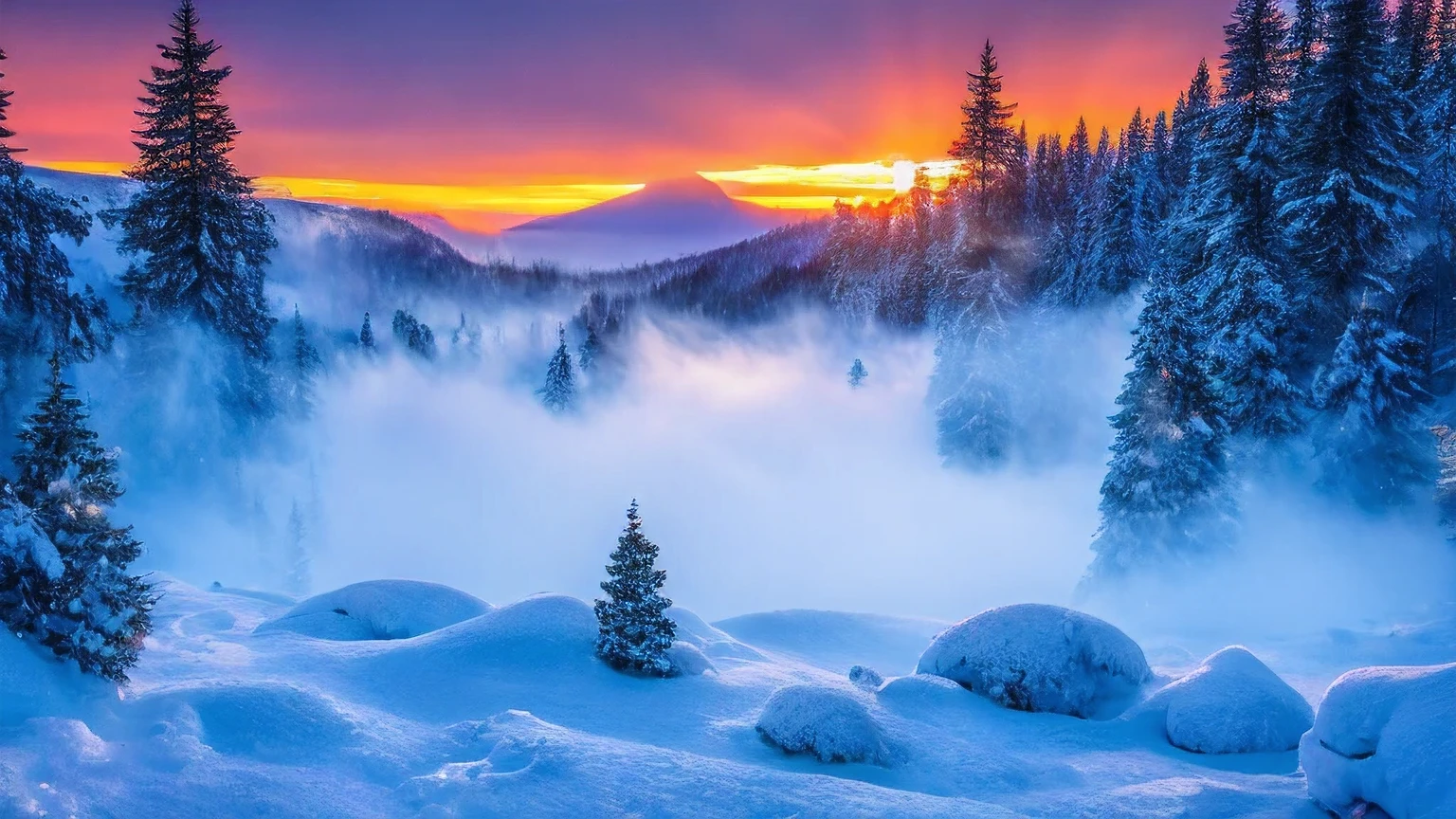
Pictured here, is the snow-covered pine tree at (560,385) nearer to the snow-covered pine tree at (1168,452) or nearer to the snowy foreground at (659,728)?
the snow-covered pine tree at (1168,452)

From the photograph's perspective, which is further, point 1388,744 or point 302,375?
point 302,375

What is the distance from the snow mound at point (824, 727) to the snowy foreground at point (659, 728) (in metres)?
0.03

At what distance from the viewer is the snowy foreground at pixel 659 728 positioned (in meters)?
7.57

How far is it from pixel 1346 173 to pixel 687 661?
2449 centimetres

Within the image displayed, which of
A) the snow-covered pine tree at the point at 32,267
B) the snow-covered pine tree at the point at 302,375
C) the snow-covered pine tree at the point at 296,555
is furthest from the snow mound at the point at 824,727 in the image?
the snow-covered pine tree at the point at 302,375

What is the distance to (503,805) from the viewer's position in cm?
789

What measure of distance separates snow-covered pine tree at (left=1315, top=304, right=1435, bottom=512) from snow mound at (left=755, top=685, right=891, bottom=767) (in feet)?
71.1

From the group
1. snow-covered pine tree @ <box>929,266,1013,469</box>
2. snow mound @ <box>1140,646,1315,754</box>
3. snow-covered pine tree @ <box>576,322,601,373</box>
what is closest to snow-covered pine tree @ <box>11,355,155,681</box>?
snow mound @ <box>1140,646,1315,754</box>

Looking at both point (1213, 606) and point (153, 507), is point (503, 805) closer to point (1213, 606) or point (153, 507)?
point (1213, 606)

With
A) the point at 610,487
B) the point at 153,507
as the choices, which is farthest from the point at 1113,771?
the point at 610,487

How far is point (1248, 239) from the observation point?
82.7 ft

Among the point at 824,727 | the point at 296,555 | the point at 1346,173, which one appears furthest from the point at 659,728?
the point at 296,555

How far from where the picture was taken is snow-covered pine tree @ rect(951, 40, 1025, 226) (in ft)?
121

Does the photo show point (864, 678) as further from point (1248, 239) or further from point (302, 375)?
point (302, 375)
